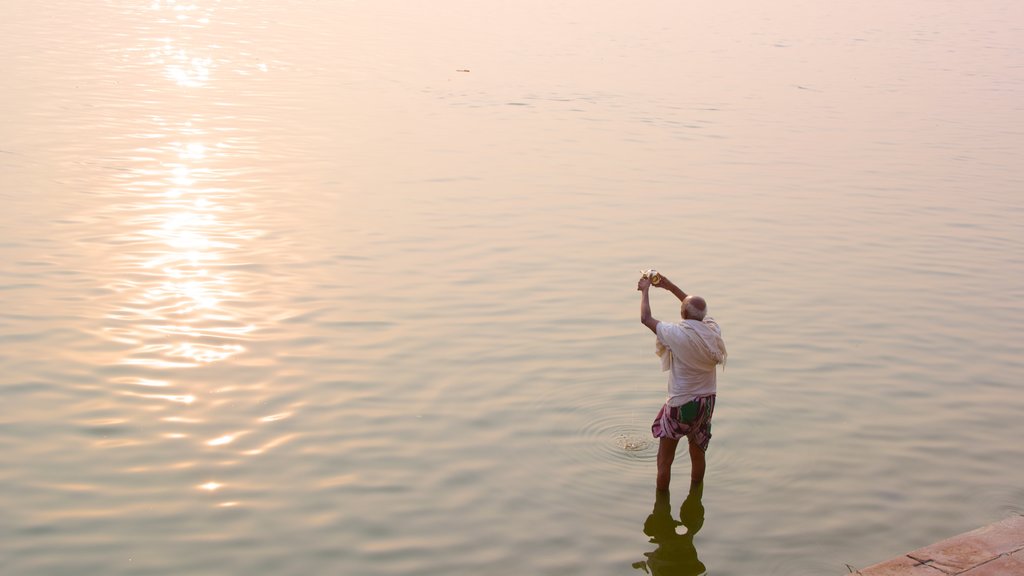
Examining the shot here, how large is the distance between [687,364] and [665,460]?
810 millimetres

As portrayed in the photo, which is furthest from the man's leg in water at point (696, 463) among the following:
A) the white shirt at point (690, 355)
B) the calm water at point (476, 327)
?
the white shirt at point (690, 355)

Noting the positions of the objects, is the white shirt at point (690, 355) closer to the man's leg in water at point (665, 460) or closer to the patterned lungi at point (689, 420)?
the patterned lungi at point (689, 420)

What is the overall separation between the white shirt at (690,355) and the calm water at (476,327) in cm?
92

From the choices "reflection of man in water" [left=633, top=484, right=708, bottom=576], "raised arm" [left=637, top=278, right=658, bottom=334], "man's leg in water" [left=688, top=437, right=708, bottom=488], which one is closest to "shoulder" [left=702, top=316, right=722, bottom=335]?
"raised arm" [left=637, top=278, right=658, bottom=334]

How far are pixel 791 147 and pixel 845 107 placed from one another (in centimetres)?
566

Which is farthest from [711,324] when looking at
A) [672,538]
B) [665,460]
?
[672,538]

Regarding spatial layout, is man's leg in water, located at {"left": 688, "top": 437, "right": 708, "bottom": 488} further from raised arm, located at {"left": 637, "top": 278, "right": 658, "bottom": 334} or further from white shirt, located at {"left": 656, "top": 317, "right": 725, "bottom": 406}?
raised arm, located at {"left": 637, "top": 278, "right": 658, "bottom": 334}

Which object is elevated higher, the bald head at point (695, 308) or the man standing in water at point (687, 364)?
the bald head at point (695, 308)

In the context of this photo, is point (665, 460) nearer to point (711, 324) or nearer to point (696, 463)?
point (696, 463)

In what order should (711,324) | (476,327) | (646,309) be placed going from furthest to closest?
(476,327) < (711,324) < (646,309)

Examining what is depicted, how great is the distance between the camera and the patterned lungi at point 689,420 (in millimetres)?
7258

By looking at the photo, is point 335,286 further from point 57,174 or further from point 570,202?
point 57,174

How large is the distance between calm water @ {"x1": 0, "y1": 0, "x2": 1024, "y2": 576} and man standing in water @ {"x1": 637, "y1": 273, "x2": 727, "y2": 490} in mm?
626

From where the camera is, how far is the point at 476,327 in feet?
35.8
